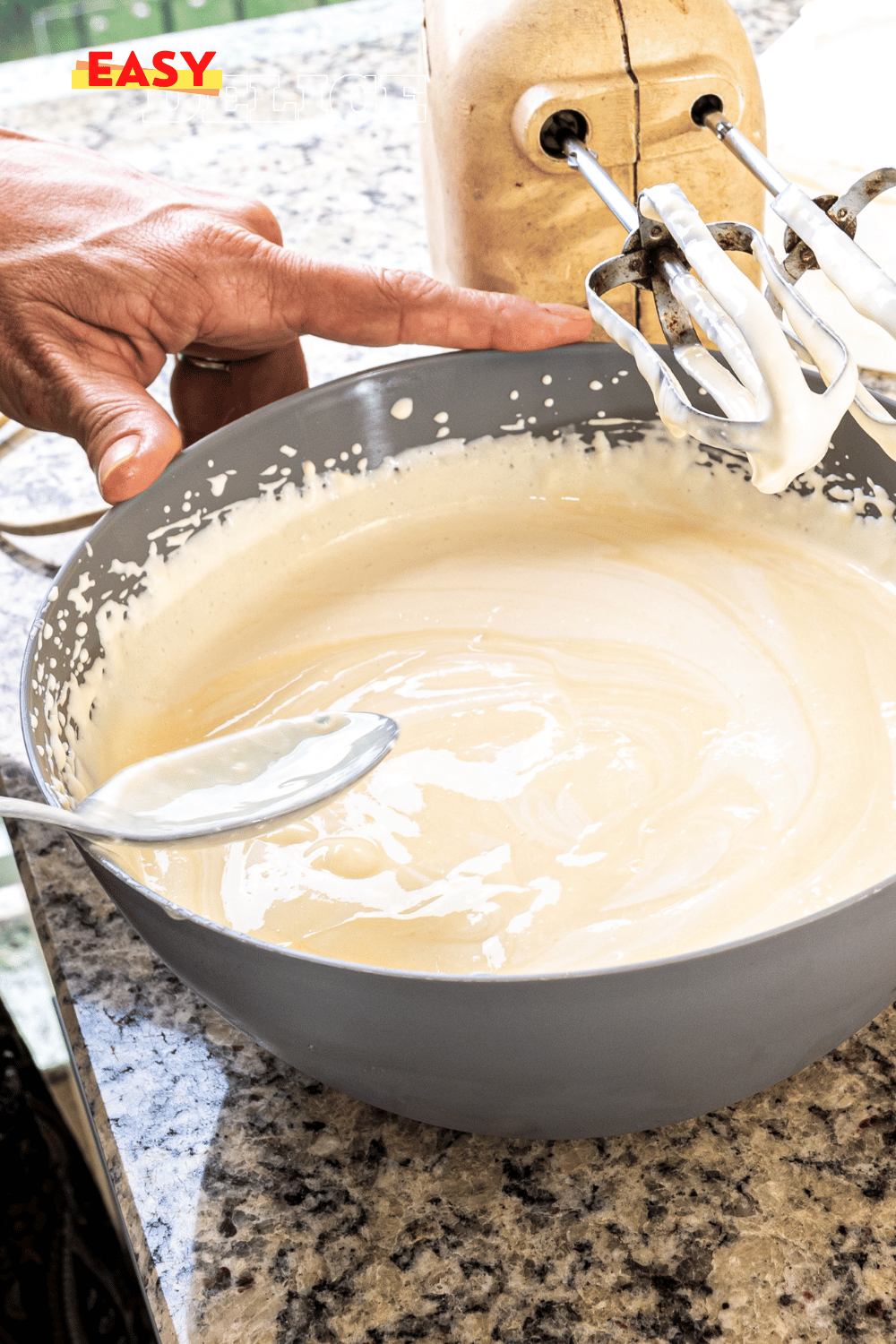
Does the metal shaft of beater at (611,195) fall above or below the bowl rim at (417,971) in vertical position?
above

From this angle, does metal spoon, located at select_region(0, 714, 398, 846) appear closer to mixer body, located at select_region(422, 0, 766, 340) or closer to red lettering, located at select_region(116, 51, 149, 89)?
mixer body, located at select_region(422, 0, 766, 340)

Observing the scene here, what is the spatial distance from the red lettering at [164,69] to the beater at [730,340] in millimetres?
1014

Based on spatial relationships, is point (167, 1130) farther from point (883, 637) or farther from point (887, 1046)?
Result: point (883, 637)

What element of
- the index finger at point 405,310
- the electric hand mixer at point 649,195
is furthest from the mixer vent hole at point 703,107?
the index finger at point 405,310

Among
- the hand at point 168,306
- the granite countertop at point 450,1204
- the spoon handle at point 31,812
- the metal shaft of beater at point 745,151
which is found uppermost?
the metal shaft of beater at point 745,151

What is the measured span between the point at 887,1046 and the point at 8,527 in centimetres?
80

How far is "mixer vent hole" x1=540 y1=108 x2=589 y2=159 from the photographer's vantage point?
0.89 m

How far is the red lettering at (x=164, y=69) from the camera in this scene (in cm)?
156

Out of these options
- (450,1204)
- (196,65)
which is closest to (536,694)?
(450,1204)

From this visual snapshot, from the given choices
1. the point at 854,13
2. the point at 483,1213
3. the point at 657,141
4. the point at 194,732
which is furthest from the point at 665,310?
the point at 854,13

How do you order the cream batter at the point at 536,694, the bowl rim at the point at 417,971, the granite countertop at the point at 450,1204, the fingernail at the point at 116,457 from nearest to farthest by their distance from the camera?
the bowl rim at the point at 417,971 → the granite countertop at the point at 450,1204 → the cream batter at the point at 536,694 → the fingernail at the point at 116,457

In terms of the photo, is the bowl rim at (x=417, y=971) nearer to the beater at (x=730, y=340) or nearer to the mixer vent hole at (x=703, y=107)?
the beater at (x=730, y=340)

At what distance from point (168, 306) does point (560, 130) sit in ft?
1.07

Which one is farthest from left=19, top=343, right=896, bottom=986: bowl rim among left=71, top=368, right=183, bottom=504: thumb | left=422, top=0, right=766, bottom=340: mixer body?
left=422, top=0, right=766, bottom=340: mixer body
